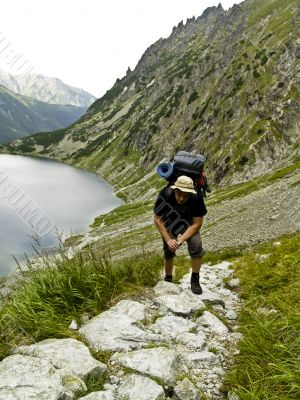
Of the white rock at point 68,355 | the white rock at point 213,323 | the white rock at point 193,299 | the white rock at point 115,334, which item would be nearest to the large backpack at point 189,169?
the white rock at point 193,299

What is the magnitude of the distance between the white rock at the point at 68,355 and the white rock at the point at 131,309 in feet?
5.47

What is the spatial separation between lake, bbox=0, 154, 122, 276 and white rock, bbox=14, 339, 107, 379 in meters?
48.7

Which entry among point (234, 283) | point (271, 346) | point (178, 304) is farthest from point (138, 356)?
point (234, 283)

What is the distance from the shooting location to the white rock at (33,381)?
4.97 m

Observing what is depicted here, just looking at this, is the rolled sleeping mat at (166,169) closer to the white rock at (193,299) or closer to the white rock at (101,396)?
the white rock at (193,299)

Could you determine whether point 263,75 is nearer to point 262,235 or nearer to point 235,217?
point 235,217

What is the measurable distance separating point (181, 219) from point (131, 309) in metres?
2.84

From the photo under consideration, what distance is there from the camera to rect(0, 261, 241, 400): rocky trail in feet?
17.4

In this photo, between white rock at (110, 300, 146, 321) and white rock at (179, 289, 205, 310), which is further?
white rock at (179, 289, 205, 310)

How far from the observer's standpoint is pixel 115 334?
23.1 feet

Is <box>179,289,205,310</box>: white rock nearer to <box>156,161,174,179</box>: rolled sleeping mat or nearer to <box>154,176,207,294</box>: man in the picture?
<box>154,176,207,294</box>: man

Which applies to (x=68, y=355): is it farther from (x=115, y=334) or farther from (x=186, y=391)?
(x=186, y=391)

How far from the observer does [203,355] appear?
6621 mm

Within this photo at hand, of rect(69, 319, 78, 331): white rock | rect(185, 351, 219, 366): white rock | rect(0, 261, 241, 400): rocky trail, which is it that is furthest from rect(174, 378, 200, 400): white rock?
rect(69, 319, 78, 331): white rock
